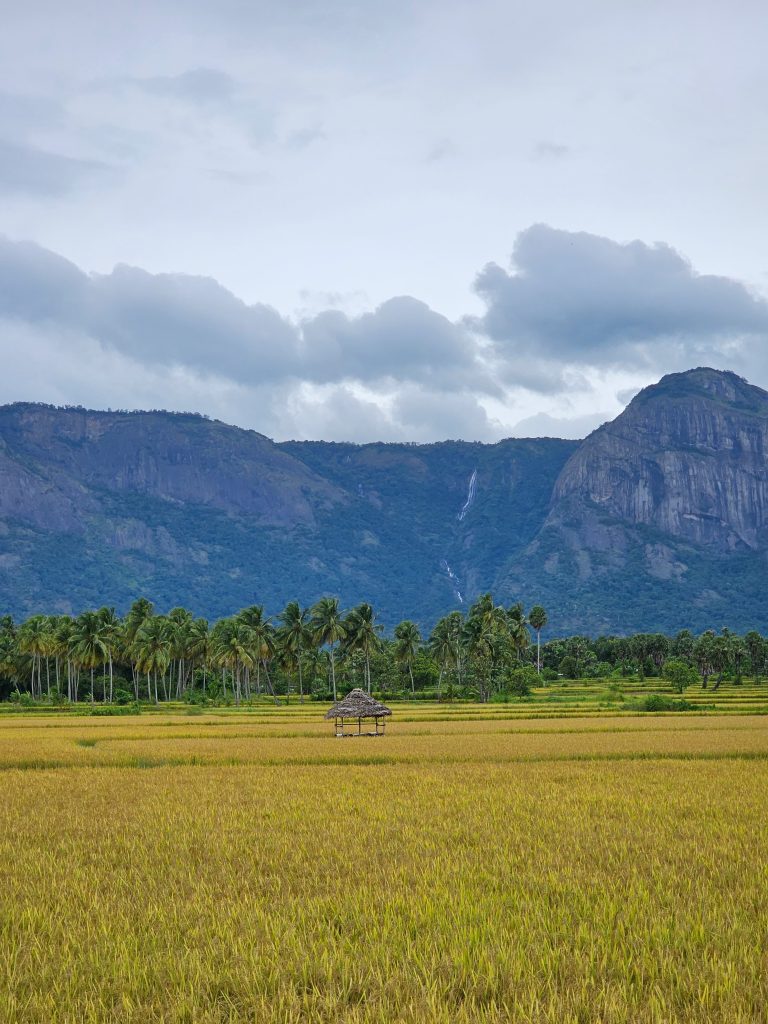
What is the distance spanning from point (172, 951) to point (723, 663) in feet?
380

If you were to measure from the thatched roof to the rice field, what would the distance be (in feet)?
71.1

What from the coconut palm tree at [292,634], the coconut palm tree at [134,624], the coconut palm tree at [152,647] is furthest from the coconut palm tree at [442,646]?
the coconut palm tree at [134,624]

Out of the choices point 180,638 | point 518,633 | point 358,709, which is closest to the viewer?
point 358,709

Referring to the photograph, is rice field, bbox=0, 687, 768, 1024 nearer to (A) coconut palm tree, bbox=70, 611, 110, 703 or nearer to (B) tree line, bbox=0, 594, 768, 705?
(A) coconut palm tree, bbox=70, 611, 110, 703

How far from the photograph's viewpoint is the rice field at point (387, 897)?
7.33m

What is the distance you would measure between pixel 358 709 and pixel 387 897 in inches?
1439

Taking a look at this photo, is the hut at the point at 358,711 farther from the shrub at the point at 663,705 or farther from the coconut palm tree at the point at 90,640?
the coconut palm tree at the point at 90,640

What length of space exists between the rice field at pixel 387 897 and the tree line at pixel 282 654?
63.2 meters

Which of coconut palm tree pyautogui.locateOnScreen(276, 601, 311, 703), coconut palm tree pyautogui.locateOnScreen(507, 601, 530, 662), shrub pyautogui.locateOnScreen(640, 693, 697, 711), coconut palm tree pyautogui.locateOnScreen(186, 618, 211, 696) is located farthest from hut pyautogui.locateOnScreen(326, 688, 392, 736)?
coconut palm tree pyautogui.locateOnScreen(507, 601, 530, 662)

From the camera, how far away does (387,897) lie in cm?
1067

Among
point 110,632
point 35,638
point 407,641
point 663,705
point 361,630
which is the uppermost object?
point 110,632

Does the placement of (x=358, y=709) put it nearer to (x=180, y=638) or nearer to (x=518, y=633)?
(x=180, y=638)

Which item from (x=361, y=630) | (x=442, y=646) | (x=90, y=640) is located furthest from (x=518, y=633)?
(x=90, y=640)

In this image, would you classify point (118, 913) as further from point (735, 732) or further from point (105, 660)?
point (105, 660)
